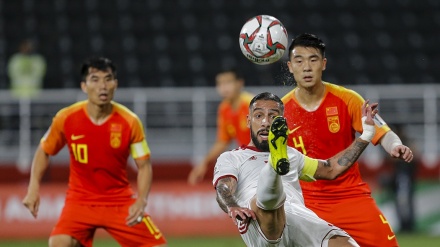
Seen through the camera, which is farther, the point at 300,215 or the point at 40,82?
the point at 40,82

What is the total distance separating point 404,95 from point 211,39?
14.4ft

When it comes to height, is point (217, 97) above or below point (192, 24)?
below

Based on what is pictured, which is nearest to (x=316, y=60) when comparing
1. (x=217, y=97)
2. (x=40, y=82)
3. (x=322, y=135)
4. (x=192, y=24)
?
(x=322, y=135)

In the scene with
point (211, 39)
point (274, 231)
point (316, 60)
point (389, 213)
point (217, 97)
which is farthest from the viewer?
point (211, 39)

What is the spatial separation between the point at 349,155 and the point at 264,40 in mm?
1129

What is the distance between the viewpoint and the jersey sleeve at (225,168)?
6.03 m

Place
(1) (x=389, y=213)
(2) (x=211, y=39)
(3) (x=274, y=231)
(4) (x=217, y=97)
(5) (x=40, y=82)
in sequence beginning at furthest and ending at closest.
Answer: (2) (x=211, y=39) → (5) (x=40, y=82) → (4) (x=217, y=97) → (1) (x=389, y=213) → (3) (x=274, y=231)

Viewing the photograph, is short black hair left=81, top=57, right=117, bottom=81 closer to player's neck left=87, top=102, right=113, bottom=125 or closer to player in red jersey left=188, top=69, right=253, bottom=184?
player's neck left=87, top=102, right=113, bottom=125

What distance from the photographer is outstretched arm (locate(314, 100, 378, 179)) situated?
6.48 meters

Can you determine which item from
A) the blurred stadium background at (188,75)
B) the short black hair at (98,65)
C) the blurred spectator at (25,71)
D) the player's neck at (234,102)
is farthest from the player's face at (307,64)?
the blurred spectator at (25,71)

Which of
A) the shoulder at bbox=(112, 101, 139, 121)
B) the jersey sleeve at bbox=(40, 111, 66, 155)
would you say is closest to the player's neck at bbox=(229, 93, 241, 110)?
the shoulder at bbox=(112, 101, 139, 121)

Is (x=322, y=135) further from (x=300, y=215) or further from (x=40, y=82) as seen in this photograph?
(x=40, y=82)

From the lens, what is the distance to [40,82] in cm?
1658

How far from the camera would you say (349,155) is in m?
6.51
